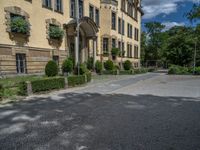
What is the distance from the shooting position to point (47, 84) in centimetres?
1114

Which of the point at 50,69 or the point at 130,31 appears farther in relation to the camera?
the point at 130,31

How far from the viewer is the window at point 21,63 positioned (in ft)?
49.1

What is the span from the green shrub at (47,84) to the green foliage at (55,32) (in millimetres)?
7055

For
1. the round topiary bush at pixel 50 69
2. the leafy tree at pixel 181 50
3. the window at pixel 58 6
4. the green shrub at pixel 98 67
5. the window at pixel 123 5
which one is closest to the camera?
the round topiary bush at pixel 50 69

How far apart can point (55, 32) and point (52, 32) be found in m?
0.30

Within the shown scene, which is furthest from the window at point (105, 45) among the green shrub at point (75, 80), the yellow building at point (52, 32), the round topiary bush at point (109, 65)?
the green shrub at point (75, 80)

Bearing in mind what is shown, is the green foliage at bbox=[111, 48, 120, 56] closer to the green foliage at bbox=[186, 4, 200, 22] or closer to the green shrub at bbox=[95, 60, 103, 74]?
the green shrub at bbox=[95, 60, 103, 74]

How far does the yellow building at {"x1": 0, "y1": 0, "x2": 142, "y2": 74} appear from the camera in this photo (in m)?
14.0

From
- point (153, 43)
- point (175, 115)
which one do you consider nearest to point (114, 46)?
point (175, 115)

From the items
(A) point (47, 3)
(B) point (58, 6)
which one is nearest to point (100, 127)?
(A) point (47, 3)

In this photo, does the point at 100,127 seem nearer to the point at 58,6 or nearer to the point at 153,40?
the point at 58,6

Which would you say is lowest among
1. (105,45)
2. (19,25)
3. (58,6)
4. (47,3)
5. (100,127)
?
(100,127)

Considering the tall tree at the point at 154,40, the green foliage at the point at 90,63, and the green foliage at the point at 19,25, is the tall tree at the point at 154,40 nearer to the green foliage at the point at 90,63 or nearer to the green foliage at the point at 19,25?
the green foliage at the point at 90,63

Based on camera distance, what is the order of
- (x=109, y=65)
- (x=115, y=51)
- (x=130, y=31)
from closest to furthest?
1. (x=109, y=65)
2. (x=115, y=51)
3. (x=130, y=31)
